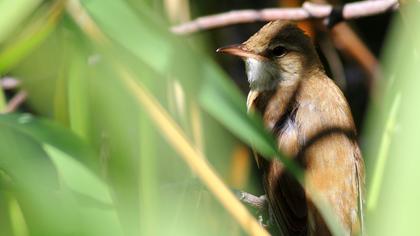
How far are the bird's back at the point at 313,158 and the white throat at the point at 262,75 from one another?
4.5 inches

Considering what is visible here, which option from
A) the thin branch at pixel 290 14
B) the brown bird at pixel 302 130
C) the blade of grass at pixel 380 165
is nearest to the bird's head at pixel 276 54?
the brown bird at pixel 302 130

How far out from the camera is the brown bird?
6.98 feet

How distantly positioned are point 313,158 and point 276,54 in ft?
1.88

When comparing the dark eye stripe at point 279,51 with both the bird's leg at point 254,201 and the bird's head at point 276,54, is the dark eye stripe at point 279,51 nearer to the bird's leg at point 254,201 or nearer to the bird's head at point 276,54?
the bird's head at point 276,54

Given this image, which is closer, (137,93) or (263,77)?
(137,93)

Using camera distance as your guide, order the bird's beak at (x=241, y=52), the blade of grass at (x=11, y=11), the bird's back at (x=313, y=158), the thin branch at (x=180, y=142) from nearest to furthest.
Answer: the blade of grass at (x=11, y=11) < the thin branch at (x=180, y=142) < the bird's back at (x=313, y=158) < the bird's beak at (x=241, y=52)

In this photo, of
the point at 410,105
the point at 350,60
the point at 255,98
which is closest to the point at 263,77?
the point at 255,98

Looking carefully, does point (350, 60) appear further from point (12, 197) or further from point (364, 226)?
point (12, 197)

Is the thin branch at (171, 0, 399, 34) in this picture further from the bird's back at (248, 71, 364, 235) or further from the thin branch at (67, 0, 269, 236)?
the thin branch at (67, 0, 269, 236)

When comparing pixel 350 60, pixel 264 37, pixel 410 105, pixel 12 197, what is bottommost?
pixel 350 60

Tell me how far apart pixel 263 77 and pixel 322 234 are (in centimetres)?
77

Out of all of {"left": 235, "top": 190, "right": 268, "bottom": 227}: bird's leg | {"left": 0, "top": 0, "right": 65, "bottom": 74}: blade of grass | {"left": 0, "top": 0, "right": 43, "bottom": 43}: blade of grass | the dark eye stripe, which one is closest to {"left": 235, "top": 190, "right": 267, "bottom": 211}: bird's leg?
{"left": 235, "top": 190, "right": 268, "bottom": 227}: bird's leg

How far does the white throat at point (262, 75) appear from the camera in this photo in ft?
8.64

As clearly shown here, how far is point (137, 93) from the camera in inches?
47.4
